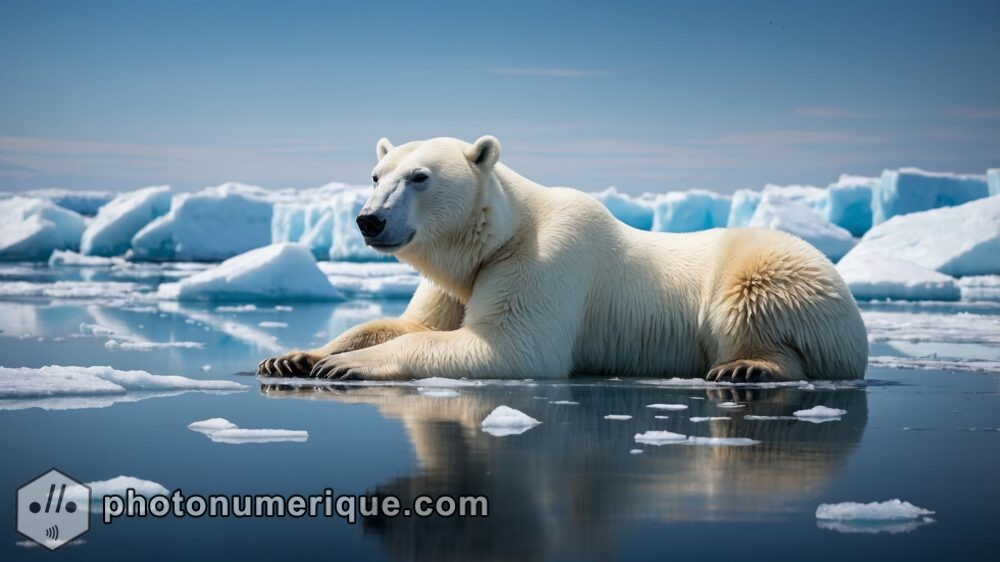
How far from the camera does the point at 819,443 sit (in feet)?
11.8

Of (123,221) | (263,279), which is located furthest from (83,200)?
(263,279)

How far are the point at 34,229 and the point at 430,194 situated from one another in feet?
98.7

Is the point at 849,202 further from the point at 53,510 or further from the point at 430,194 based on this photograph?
the point at 53,510

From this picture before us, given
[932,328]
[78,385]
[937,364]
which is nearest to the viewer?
[78,385]

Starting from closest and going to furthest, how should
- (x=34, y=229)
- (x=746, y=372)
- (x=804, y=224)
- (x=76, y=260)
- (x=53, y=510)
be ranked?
(x=53, y=510), (x=746, y=372), (x=804, y=224), (x=76, y=260), (x=34, y=229)

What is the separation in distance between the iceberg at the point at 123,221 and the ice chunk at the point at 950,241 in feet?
68.1

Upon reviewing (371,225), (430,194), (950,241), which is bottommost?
(371,225)

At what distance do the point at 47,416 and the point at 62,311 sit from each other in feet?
29.3

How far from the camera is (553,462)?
10.5ft

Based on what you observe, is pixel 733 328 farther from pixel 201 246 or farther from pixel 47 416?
pixel 201 246

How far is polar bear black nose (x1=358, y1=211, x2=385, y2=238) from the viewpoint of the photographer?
5102mm

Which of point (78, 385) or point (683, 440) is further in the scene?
point (78, 385)

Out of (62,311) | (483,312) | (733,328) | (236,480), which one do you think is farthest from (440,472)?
(62,311)

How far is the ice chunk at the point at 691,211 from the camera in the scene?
34.8m
